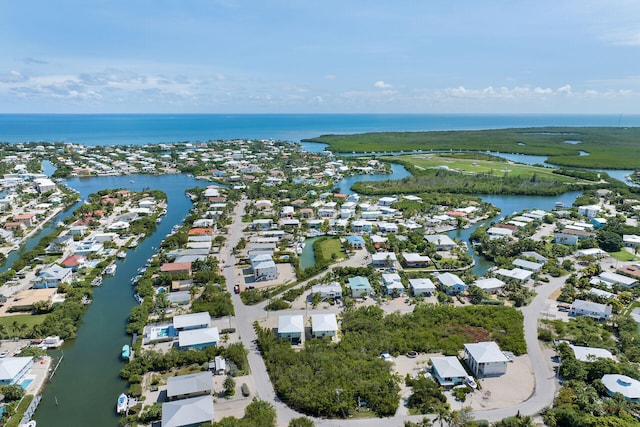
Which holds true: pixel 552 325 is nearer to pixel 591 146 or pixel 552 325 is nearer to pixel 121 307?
pixel 121 307

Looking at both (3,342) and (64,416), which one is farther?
(3,342)

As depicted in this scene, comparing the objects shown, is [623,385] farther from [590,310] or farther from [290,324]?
[290,324]

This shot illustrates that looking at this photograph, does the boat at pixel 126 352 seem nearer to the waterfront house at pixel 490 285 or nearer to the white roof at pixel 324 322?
the white roof at pixel 324 322

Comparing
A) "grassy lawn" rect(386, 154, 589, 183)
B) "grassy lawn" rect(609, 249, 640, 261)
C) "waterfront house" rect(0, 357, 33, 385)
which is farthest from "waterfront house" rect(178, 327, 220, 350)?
"grassy lawn" rect(386, 154, 589, 183)

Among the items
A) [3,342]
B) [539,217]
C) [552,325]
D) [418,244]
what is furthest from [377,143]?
[3,342]

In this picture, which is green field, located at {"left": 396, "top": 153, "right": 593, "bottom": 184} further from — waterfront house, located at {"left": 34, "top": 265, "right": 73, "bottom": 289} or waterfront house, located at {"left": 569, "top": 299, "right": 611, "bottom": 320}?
waterfront house, located at {"left": 34, "top": 265, "right": 73, "bottom": 289}
